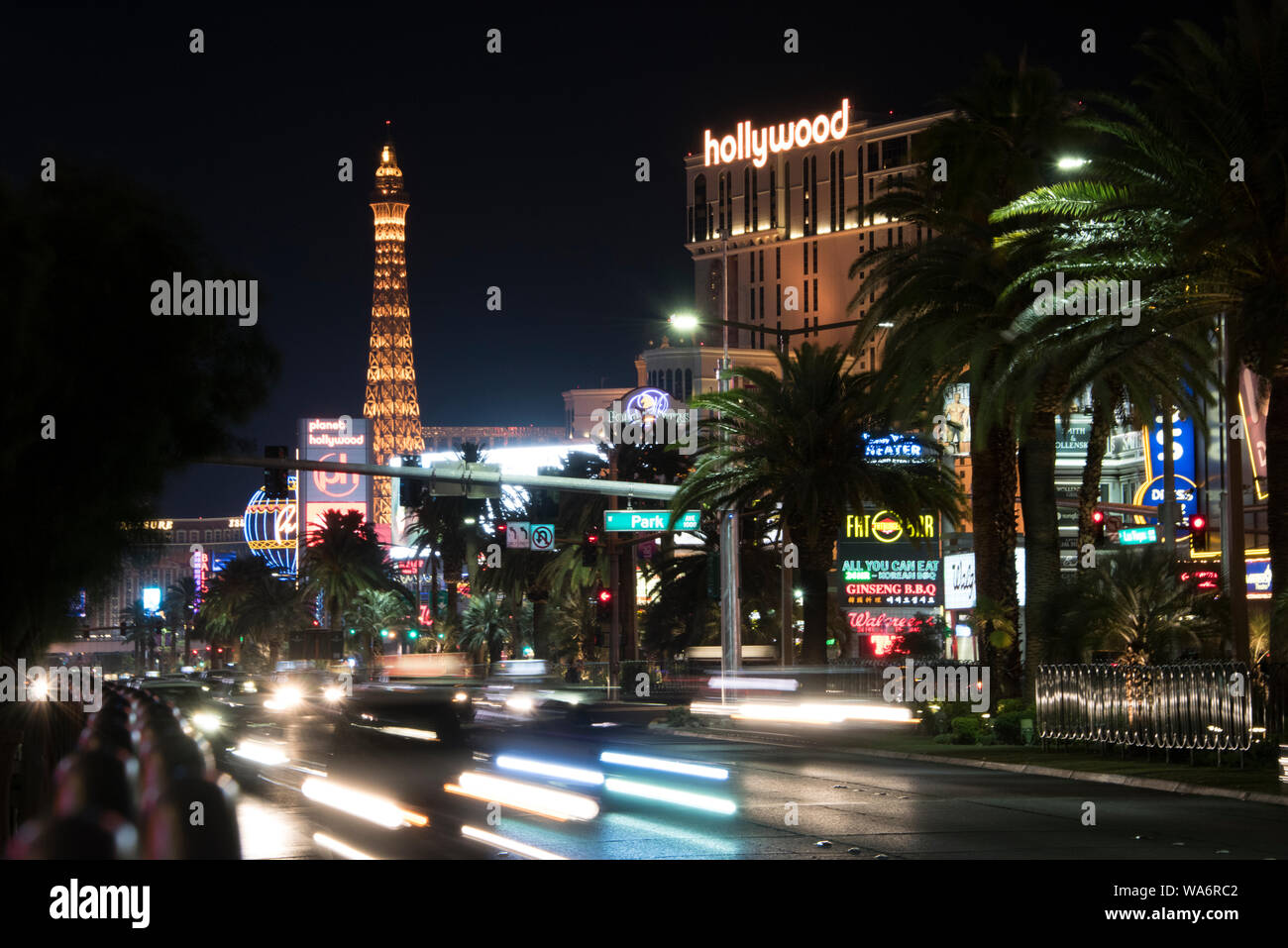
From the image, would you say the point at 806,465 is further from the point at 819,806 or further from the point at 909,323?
the point at 819,806

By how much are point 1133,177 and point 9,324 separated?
54.2ft

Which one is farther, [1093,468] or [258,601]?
[258,601]

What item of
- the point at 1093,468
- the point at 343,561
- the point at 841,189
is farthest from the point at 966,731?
the point at 841,189

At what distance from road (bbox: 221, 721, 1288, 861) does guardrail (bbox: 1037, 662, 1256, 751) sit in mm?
2388

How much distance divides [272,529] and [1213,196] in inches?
6242

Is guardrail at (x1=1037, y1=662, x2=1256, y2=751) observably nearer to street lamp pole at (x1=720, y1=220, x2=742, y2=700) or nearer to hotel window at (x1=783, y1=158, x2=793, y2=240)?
street lamp pole at (x1=720, y1=220, x2=742, y2=700)

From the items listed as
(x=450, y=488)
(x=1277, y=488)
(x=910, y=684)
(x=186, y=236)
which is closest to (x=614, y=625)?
(x=910, y=684)

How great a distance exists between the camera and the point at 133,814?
7.23 metres

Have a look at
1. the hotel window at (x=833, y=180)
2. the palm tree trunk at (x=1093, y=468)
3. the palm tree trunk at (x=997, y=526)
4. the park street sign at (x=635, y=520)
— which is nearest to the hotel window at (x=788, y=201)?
the hotel window at (x=833, y=180)

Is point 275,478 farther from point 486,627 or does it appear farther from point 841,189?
point 841,189

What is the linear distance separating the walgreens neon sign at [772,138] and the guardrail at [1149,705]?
16721 cm

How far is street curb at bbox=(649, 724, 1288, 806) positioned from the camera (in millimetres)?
19078
